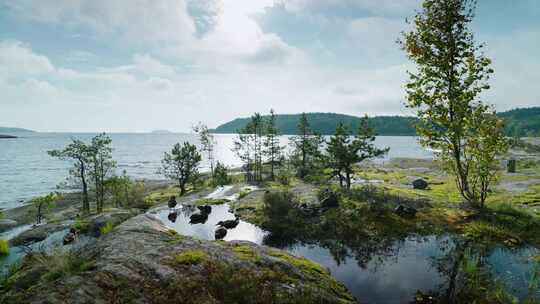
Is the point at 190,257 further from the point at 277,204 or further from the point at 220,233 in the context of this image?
the point at 277,204

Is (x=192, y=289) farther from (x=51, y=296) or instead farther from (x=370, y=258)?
(x=370, y=258)

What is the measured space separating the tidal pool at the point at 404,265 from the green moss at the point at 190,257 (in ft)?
25.9

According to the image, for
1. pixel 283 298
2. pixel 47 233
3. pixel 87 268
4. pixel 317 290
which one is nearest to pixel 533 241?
pixel 317 290

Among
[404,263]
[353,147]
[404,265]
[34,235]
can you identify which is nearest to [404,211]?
[404,263]

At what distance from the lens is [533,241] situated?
20.2 metres

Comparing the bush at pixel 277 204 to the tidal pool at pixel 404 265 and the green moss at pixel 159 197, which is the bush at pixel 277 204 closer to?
the tidal pool at pixel 404 265

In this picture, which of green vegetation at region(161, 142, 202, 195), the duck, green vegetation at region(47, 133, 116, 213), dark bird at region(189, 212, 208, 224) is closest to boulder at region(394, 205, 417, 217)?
the duck

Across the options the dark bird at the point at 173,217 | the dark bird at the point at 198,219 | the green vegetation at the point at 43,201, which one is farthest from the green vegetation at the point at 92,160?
the dark bird at the point at 198,219

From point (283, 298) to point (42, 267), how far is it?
335 inches

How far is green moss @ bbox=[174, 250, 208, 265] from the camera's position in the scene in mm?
10516

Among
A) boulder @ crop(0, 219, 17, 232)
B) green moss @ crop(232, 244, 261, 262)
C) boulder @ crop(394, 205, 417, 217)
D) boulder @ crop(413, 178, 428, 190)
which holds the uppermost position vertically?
green moss @ crop(232, 244, 261, 262)

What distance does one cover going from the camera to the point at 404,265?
56.3 feet

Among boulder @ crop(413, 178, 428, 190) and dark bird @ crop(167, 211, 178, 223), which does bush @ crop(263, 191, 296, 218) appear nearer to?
dark bird @ crop(167, 211, 178, 223)

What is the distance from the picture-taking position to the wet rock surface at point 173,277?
7.66 metres
